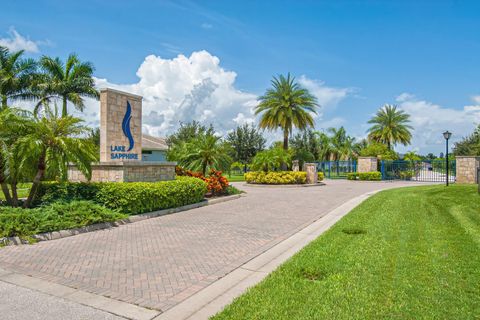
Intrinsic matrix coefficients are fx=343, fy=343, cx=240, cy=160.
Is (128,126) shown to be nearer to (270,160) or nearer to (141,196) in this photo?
(141,196)

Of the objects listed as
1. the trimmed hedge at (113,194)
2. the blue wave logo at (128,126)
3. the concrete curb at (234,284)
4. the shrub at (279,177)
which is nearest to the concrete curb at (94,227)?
the trimmed hedge at (113,194)

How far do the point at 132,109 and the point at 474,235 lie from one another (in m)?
10.8

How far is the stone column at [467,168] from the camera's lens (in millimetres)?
23344

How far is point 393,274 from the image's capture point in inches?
193

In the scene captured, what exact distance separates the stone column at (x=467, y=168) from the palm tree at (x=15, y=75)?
110ft

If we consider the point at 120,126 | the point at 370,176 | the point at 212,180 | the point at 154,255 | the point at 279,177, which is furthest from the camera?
the point at 370,176

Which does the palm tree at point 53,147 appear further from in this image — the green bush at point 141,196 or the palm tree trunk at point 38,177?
the green bush at point 141,196

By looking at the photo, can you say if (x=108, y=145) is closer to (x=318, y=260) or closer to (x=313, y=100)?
(x=318, y=260)

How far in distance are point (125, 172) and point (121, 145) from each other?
4.52 feet

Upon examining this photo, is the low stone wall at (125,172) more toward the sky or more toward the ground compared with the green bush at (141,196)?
more toward the sky

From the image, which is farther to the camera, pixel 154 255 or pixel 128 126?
pixel 128 126

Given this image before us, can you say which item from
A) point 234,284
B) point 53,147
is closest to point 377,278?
point 234,284

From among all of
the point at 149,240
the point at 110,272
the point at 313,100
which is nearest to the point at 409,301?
the point at 110,272

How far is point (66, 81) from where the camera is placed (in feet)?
91.5
